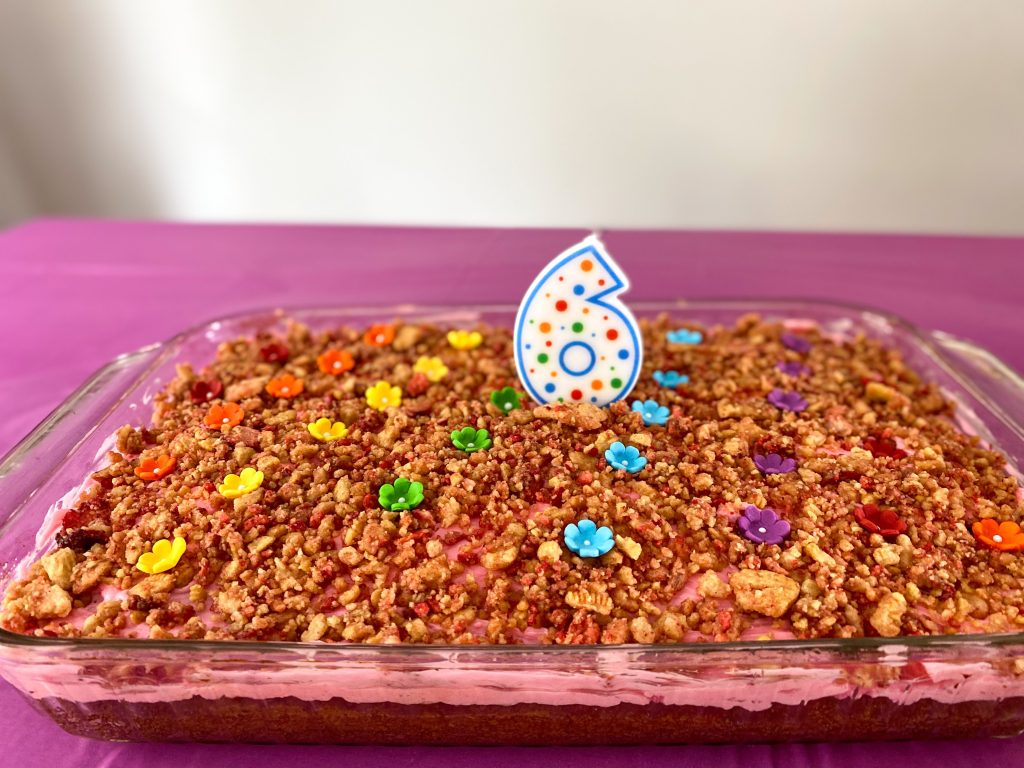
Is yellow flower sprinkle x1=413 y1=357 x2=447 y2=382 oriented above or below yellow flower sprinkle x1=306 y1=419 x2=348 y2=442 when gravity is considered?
above

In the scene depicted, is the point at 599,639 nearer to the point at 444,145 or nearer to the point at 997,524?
the point at 997,524

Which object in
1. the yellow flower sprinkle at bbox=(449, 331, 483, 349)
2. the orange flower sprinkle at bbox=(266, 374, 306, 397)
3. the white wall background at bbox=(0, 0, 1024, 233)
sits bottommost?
the orange flower sprinkle at bbox=(266, 374, 306, 397)

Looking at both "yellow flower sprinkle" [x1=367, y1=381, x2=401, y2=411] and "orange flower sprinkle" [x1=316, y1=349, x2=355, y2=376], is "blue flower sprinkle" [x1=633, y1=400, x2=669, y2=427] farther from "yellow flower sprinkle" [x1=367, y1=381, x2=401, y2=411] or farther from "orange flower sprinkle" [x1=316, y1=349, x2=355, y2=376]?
"orange flower sprinkle" [x1=316, y1=349, x2=355, y2=376]

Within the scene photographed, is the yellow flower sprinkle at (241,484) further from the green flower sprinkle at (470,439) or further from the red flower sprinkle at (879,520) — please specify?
the red flower sprinkle at (879,520)

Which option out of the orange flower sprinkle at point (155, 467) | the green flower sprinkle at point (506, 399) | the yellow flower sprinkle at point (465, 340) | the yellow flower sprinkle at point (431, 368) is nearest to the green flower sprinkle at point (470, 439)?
the green flower sprinkle at point (506, 399)

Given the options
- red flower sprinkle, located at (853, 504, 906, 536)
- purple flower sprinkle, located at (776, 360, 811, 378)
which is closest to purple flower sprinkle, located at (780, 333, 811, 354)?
purple flower sprinkle, located at (776, 360, 811, 378)

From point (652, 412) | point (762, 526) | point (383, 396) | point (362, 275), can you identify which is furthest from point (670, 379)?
point (362, 275)

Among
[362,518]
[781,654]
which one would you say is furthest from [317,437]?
[781,654]
